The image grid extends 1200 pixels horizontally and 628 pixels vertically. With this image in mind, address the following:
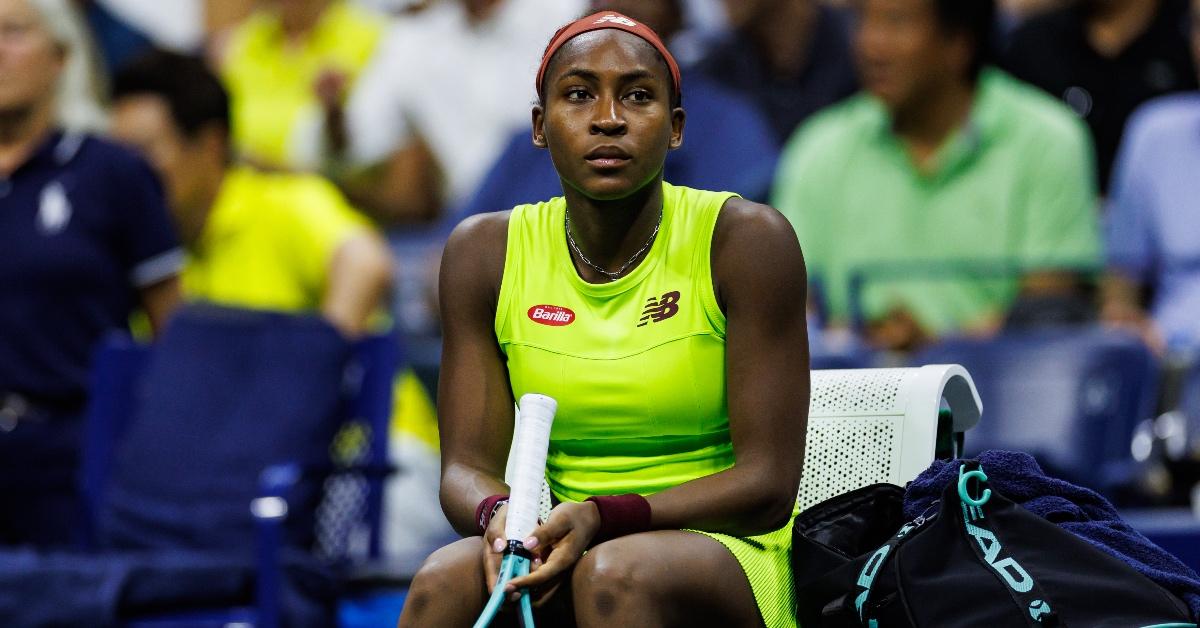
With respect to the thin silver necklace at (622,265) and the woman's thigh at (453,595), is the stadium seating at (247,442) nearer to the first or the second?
the thin silver necklace at (622,265)

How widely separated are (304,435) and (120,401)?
0.71 m

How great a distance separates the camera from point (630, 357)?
278cm

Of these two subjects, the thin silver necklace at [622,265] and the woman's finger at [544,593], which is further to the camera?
the thin silver necklace at [622,265]

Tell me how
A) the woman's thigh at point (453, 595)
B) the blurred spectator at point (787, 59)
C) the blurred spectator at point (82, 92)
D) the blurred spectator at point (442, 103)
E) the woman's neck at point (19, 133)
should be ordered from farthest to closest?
the blurred spectator at point (82, 92) < the blurred spectator at point (442, 103) < the blurred spectator at point (787, 59) < the woman's neck at point (19, 133) < the woman's thigh at point (453, 595)

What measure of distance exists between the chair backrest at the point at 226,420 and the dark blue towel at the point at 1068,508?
2424 millimetres

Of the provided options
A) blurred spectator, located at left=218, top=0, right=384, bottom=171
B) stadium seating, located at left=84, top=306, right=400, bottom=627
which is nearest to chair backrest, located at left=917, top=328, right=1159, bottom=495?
stadium seating, located at left=84, top=306, right=400, bottom=627

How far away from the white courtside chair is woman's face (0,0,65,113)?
10.0ft

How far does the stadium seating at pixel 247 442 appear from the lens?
4832 mm

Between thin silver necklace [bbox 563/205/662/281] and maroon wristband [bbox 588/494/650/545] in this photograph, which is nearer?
maroon wristband [bbox 588/494/650/545]

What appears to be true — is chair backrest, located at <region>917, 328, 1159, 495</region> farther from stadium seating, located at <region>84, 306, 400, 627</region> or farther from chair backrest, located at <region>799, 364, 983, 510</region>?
chair backrest, located at <region>799, 364, 983, 510</region>

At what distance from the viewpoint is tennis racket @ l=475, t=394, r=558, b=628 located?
2.46 metres

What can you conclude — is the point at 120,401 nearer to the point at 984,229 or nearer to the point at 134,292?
the point at 134,292

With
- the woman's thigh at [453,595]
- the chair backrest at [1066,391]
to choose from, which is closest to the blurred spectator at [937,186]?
the chair backrest at [1066,391]

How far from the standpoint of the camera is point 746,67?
6.55m
